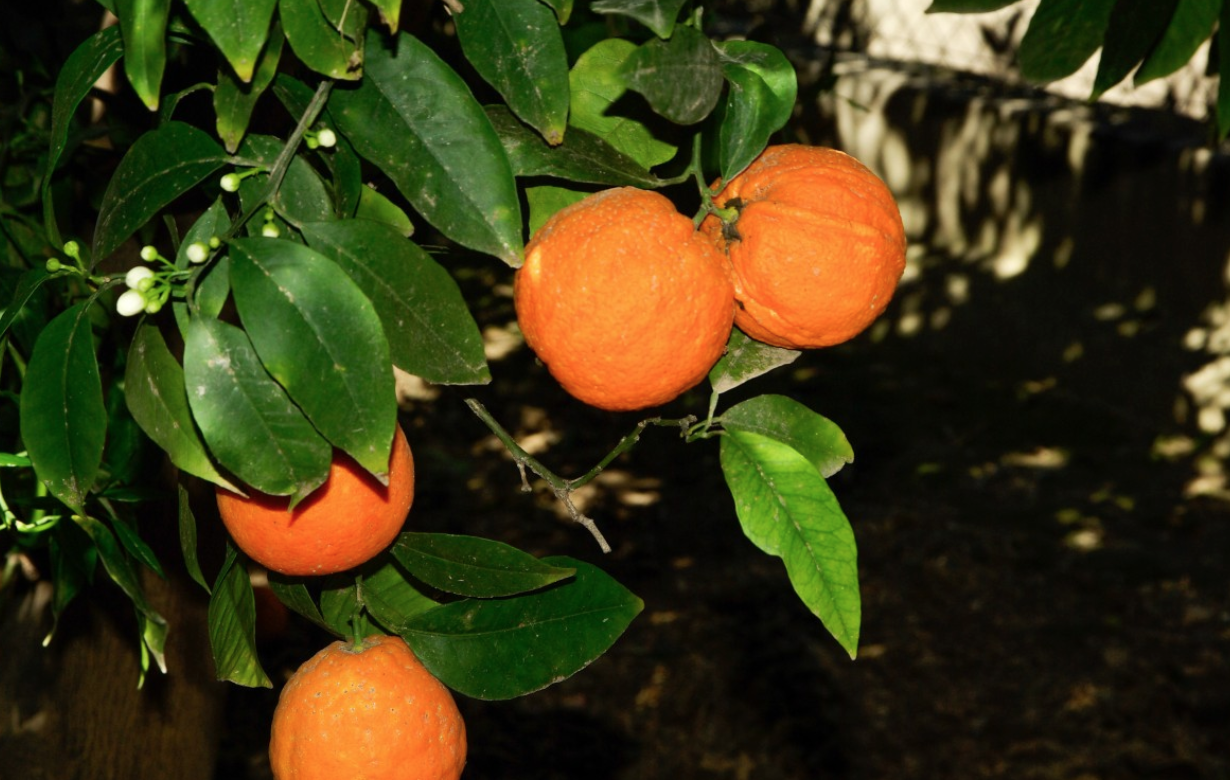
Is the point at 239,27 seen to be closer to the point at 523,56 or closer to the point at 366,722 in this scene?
the point at 523,56

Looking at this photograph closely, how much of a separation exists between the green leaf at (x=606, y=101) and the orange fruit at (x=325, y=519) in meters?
0.26

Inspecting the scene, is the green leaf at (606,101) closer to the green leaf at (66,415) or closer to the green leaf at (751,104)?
the green leaf at (751,104)

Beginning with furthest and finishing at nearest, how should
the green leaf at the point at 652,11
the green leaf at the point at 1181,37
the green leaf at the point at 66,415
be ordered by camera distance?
the green leaf at the point at 1181,37 → the green leaf at the point at 66,415 → the green leaf at the point at 652,11

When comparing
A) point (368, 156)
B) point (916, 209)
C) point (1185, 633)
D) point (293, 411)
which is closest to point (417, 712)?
point (293, 411)

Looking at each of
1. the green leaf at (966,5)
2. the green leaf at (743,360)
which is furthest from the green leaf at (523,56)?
the green leaf at (966,5)

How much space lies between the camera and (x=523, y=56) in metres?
0.83

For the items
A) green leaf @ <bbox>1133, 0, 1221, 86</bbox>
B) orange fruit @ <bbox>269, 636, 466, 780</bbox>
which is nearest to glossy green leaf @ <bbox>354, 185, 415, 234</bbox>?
orange fruit @ <bbox>269, 636, 466, 780</bbox>

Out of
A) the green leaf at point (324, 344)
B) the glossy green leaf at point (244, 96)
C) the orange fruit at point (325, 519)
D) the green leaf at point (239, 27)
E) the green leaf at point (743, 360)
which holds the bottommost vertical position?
the orange fruit at point (325, 519)

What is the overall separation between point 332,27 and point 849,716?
2.73 metres

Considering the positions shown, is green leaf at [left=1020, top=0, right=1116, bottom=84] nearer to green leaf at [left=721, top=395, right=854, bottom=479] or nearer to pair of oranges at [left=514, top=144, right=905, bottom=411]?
pair of oranges at [left=514, top=144, right=905, bottom=411]

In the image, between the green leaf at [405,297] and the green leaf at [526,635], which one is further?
the green leaf at [526,635]

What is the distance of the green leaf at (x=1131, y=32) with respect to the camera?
3.16ft

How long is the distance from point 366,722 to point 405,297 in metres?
0.33

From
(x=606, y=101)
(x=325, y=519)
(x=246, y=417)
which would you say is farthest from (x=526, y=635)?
(x=606, y=101)
